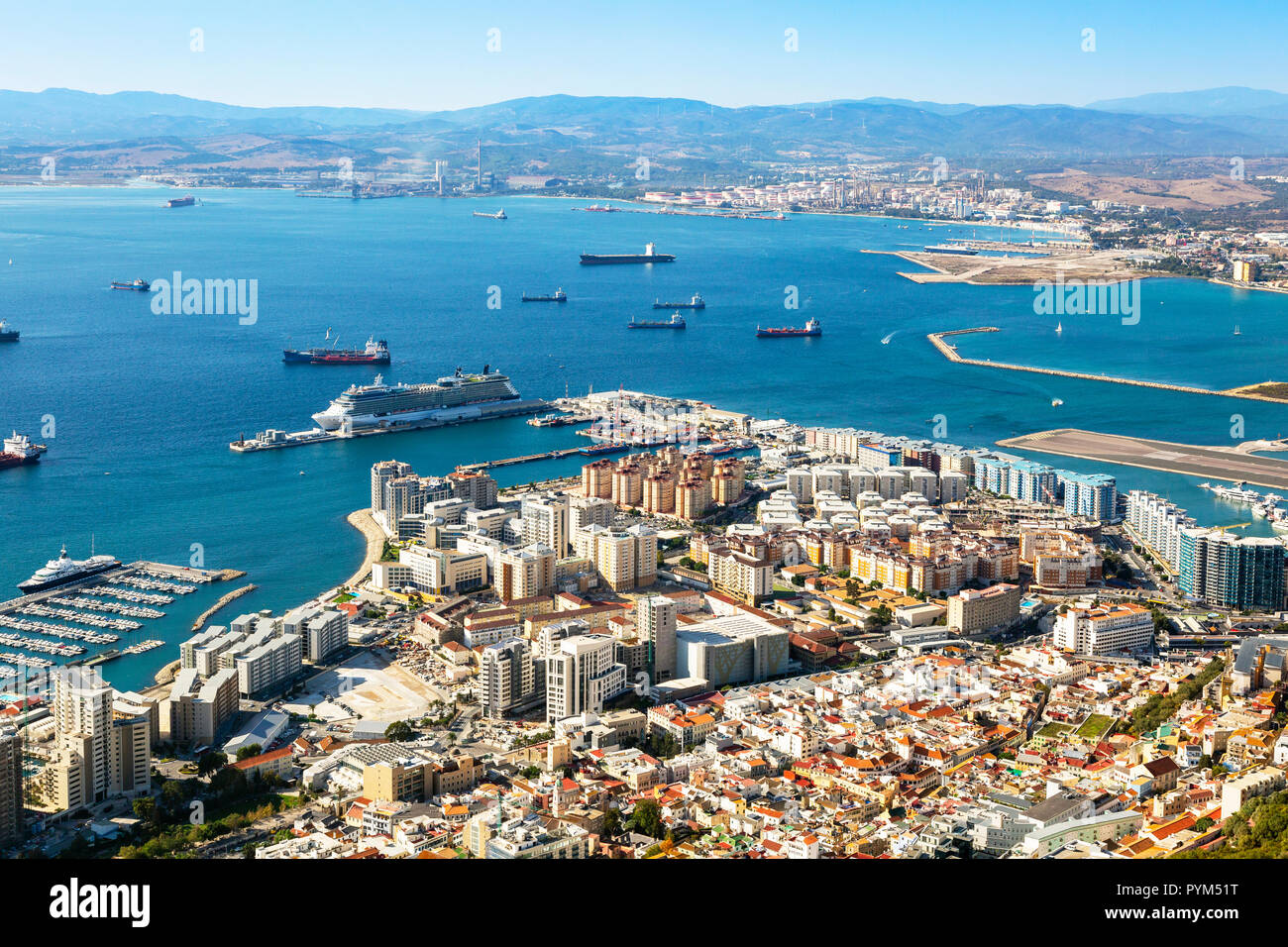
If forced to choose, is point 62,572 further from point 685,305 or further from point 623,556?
point 685,305

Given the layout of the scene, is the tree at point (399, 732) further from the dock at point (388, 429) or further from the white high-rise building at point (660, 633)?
the dock at point (388, 429)

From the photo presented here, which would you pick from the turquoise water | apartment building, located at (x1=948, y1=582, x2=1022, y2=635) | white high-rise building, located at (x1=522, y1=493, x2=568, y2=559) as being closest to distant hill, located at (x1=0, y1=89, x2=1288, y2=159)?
the turquoise water

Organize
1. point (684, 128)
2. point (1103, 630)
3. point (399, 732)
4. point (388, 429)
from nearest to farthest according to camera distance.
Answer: point (399, 732) → point (1103, 630) → point (388, 429) → point (684, 128)

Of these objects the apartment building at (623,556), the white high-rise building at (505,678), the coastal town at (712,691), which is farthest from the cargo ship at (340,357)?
the white high-rise building at (505,678)

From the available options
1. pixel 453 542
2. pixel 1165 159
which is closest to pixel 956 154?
pixel 1165 159

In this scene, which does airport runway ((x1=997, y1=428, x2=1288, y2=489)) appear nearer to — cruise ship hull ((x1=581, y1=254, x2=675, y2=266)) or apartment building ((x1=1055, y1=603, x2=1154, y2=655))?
apartment building ((x1=1055, y1=603, x2=1154, y2=655))

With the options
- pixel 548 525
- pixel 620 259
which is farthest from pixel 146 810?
pixel 620 259
